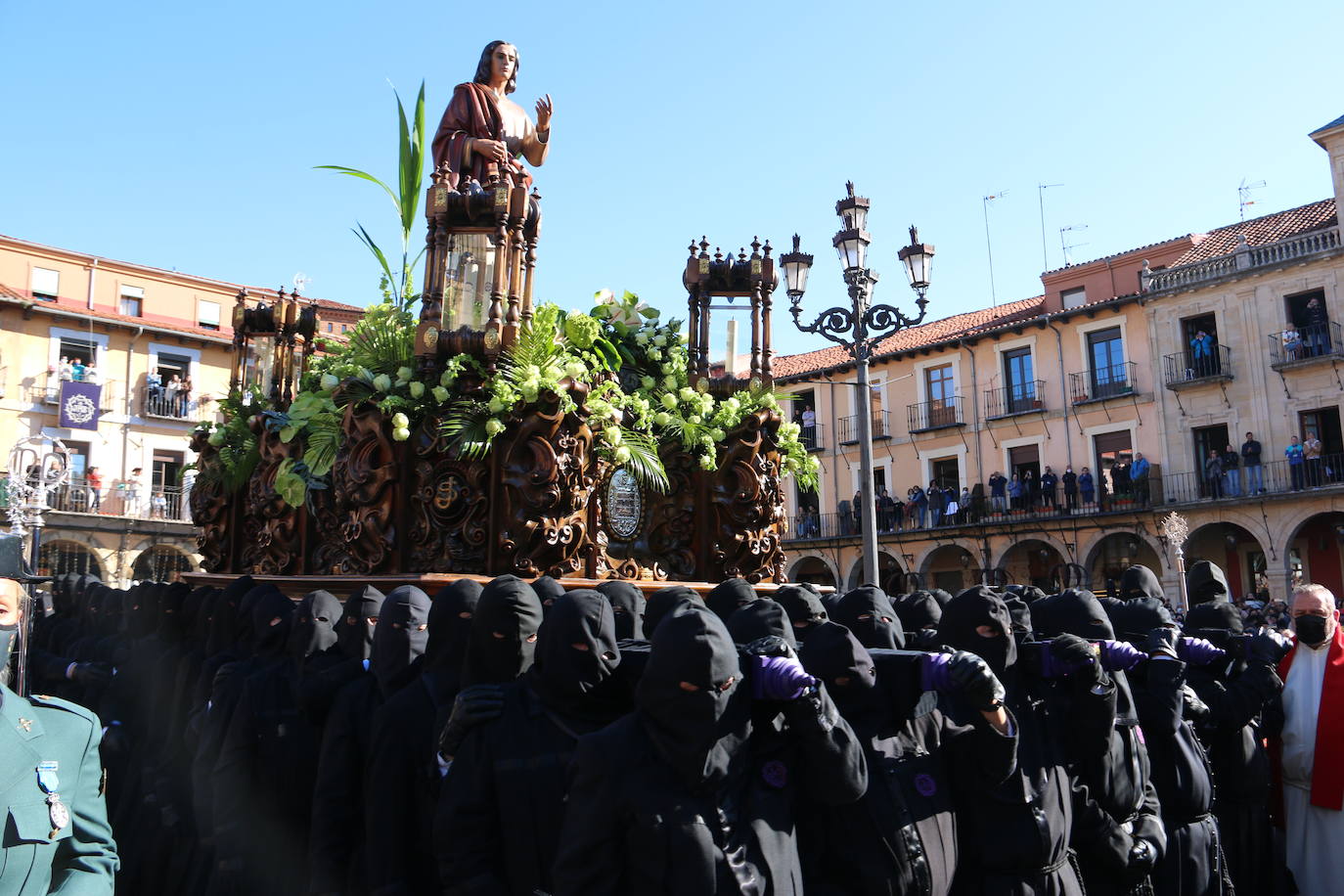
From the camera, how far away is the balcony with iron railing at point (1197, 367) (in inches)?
1234

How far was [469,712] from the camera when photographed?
3.77m

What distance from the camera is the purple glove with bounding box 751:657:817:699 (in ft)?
11.0

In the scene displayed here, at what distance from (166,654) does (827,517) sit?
3461 centimetres

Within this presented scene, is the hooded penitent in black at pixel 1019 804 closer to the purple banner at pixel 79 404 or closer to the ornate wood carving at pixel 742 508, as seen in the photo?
the ornate wood carving at pixel 742 508

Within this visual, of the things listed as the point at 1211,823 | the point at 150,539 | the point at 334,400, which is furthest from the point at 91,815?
the point at 150,539

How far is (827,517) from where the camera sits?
4091 cm

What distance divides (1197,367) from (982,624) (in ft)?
102

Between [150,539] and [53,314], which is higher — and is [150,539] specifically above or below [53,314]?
below

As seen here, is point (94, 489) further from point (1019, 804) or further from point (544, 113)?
point (1019, 804)

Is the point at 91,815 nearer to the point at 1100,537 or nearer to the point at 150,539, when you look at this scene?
the point at 1100,537

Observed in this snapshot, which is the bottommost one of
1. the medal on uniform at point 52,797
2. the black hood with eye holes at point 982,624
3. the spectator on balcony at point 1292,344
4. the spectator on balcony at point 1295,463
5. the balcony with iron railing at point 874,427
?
the medal on uniform at point 52,797

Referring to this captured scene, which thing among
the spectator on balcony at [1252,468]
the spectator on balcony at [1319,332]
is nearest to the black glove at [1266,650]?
the spectator on balcony at [1252,468]

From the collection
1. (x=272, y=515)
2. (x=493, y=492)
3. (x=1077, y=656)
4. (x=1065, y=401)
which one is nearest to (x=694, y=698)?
(x=1077, y=656)

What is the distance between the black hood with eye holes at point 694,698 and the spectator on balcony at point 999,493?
34.1 metres
